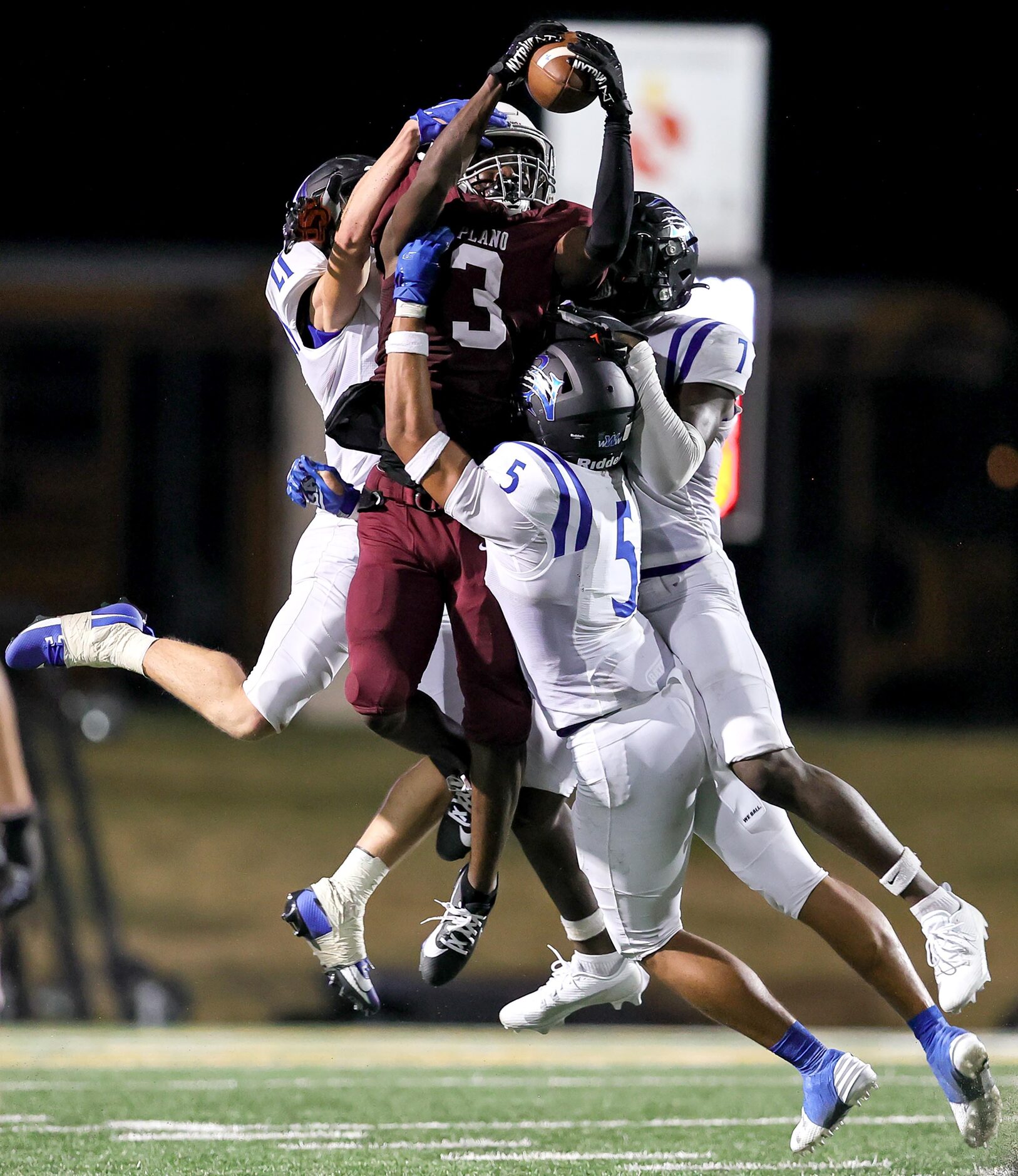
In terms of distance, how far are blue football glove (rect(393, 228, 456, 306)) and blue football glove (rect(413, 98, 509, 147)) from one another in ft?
0.67

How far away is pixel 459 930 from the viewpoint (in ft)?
10.2

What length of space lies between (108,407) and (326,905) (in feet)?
35.1

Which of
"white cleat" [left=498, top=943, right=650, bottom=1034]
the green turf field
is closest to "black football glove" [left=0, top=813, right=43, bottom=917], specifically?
the green turf field

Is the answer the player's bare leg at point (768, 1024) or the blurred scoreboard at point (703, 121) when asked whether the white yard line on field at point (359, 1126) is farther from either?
the blurred scoreboard at point (703, 121)

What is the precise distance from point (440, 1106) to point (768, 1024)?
103cm

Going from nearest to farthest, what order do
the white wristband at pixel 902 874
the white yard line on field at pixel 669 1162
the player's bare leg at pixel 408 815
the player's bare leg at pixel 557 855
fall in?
1. the white wristband at pixel 902 874
2. the white yard line on field at pixel 669 1162
3. the player's bare leg at pixel 557 855
4. the player's bare leg at pixel 408 815

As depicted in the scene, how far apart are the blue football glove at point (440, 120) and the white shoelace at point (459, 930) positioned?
135 cm

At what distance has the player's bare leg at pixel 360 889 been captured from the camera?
10.6 feet

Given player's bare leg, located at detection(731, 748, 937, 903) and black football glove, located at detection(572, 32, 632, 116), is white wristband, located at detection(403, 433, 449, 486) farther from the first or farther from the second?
player's bare leg, located at detection(731, 748, 937, 903)

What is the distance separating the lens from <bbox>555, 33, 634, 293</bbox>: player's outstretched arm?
275 centimetres

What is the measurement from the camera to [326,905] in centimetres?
322

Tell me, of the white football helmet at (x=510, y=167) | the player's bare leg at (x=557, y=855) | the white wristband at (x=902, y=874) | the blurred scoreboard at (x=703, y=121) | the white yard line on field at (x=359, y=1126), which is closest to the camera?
the white wristband at (x=902, y=874)

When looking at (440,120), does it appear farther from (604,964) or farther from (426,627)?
(604,964)

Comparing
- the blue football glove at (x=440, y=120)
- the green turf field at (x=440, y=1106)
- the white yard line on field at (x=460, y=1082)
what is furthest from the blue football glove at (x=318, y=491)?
the white yard line on field at (x=460, y=1082)
